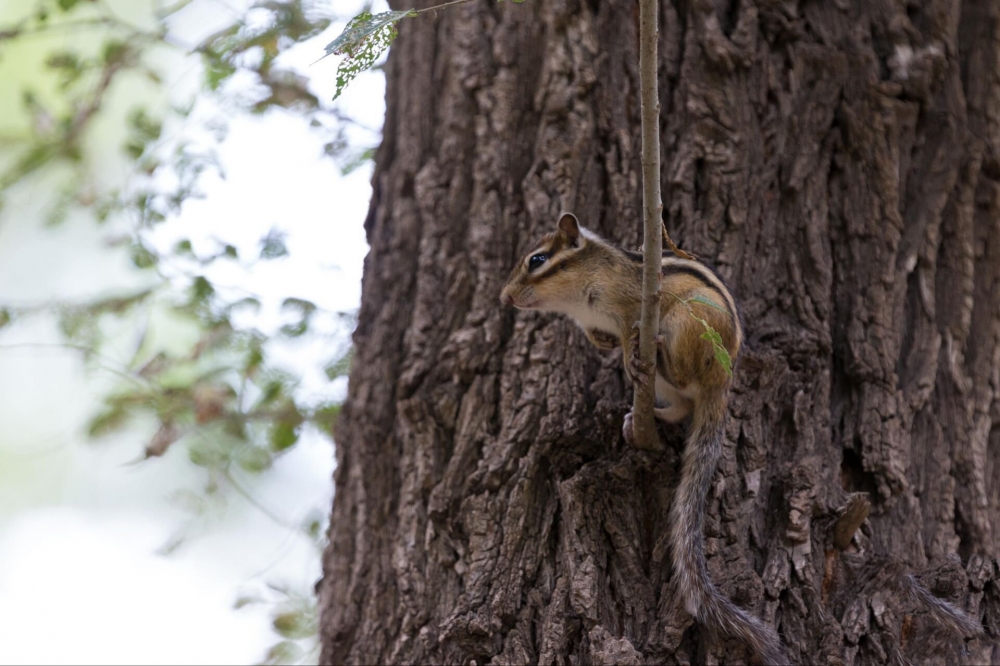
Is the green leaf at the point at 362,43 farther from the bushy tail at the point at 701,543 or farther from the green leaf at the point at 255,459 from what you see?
the green leaf at the point at 255,459

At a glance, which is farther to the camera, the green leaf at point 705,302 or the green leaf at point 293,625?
the green leaf at point 293,625

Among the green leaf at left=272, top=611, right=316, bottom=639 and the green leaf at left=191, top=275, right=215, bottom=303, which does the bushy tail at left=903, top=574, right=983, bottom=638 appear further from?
the green leaf at left=191, top=275, right=215, bottom=303

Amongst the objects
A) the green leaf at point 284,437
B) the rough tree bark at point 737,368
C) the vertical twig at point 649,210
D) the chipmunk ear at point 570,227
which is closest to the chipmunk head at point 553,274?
the chipmunk ear at point 570,227

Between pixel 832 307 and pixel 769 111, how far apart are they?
73 cm

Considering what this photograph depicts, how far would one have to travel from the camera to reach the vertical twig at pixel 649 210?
71.6 inches

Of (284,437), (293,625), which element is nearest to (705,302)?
(284,437)

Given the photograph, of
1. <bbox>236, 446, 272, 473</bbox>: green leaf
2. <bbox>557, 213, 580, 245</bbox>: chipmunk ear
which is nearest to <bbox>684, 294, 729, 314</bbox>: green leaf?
<bbox>557, 213, 580, 245</bbox>: chipmunk ear

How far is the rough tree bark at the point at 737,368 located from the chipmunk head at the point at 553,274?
14cm

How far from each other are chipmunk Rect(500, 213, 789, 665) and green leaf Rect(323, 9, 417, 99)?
2.87 ft

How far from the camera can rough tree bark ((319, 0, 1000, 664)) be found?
2.42 m

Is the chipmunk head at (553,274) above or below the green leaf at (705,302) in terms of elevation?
above

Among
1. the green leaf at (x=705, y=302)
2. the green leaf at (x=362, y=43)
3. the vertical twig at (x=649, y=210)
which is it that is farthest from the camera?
the green leaf at (x=705, y=302)

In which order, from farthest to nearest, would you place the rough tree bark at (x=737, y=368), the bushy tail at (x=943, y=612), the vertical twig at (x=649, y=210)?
the rough tree bark at (x=737, y=368) → the bushy tail at (x=943, y=612) → the vertical twig at (x=649, y=210)

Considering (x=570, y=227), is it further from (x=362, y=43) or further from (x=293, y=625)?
(x=293, y=625)
